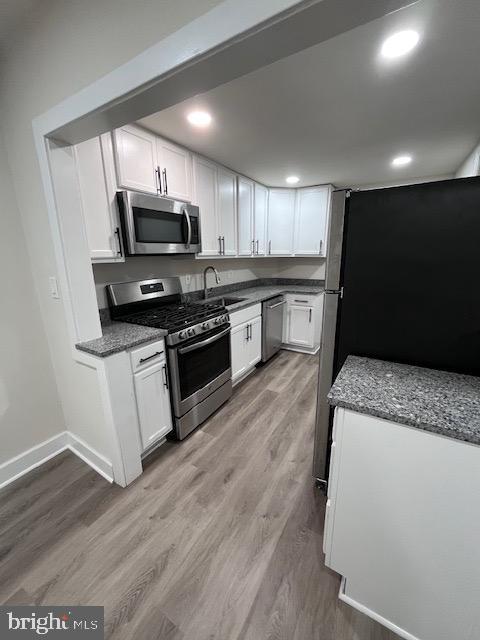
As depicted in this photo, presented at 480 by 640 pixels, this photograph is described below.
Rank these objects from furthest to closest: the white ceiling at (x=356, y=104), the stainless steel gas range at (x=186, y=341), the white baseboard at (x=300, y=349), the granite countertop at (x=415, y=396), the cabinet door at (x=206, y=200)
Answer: the white baseboard at (x=300, y=349) → the cabinet door at (x=206, y=200) → the stainless steel gas range at (x=186, y=341) → the white ceiling at (x=356, y=104) → the granite countertop at (x=415, y=396)

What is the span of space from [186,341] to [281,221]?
281 cm

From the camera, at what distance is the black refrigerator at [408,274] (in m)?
1.02

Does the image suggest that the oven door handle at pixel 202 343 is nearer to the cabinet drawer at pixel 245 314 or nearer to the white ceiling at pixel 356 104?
the cabinet drawer at pixel 245 314

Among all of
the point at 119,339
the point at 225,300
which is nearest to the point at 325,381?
the point at 119,339

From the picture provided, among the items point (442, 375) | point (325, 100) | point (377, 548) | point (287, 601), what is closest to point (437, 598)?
point (377, 548)

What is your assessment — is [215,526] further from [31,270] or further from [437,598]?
[31,270]

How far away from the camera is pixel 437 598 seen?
90 cm

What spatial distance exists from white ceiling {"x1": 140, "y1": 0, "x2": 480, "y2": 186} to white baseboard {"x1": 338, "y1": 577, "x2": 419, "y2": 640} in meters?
2.44

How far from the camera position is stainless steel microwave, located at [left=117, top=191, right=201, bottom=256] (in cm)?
183

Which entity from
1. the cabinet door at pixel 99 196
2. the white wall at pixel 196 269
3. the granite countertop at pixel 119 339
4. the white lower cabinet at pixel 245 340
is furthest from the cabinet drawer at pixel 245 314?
the cabinet door at pixel 99 196

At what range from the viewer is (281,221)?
3.96m

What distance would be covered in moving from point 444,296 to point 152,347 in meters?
1.61

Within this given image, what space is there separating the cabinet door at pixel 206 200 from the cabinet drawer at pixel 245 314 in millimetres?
696

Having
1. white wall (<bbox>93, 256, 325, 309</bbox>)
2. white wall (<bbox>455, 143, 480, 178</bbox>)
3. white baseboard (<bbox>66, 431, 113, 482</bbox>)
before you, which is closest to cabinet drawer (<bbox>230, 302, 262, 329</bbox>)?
white wall (<bbox>93, 256, 325, 309</bbox>)
